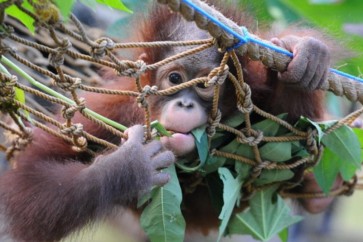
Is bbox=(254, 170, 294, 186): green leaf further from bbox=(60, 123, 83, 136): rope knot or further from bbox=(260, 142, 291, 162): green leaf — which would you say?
bbox=(60, 123, 83, 136): rope knot

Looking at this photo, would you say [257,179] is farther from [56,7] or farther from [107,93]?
[56,7]

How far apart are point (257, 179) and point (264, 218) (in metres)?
0.20

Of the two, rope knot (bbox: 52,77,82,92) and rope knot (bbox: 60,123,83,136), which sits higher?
rope knot (bbox: 52,77,82,92)

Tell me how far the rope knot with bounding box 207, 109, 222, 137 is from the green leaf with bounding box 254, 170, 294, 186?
0.97 ft

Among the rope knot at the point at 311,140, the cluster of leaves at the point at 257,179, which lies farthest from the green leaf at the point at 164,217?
the rope knot at the point at 311,140

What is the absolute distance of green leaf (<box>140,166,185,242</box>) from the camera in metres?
2.22

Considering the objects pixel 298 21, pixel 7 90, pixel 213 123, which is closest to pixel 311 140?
pixel 213 123

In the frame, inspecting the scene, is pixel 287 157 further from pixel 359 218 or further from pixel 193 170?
pixel 359 218

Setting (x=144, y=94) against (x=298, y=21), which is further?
(x=298, y=21)

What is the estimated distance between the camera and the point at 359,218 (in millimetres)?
8555

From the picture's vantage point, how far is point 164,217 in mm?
2229

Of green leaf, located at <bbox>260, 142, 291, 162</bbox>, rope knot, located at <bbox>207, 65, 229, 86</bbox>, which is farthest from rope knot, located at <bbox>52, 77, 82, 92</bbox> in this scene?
green leaf, located at <bbox>260, 142, 291, 162</bbox>

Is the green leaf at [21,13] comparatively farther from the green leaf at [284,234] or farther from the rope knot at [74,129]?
the green leaf at [284,234]

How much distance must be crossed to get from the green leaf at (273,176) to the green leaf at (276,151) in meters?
0.10
